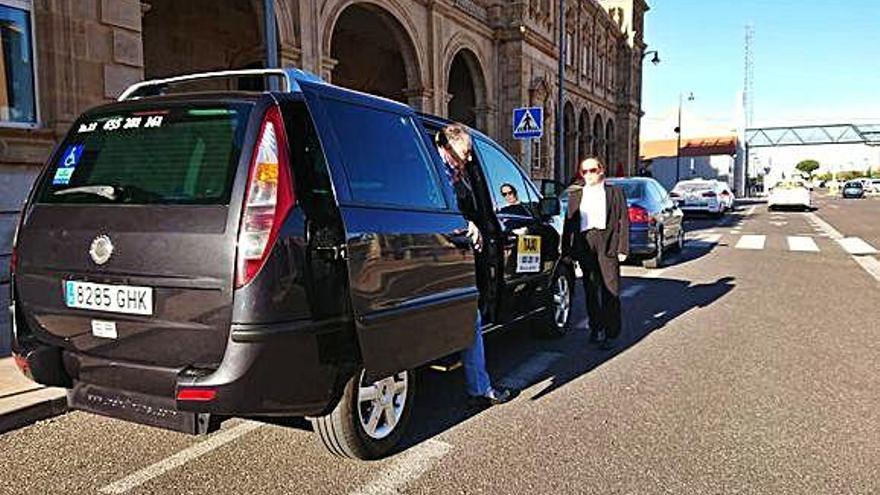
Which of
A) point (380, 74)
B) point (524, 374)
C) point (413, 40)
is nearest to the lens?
Answer: point (524, 374)

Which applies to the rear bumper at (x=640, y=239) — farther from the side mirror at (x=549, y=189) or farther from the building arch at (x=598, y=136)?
the building arch at (x=598, y=136)

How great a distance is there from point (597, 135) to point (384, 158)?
39982 millimetres

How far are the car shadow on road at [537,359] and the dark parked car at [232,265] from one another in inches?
26.7

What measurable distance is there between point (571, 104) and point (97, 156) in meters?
33.1

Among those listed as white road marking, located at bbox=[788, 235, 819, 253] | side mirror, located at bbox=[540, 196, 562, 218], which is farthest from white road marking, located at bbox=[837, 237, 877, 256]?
side mirror, located at bbox=[540, 196, 562, 218]

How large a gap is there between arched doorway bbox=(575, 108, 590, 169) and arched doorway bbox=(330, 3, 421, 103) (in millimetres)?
16675

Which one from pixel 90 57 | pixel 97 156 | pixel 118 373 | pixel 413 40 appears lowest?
pixel 118 373

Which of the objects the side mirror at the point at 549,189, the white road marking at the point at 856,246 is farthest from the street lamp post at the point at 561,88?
the side mirror at the point at 549,189

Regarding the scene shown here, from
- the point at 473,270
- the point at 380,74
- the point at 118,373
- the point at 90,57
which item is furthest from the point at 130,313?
the point at 380,74

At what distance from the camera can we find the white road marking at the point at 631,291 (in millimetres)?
8973

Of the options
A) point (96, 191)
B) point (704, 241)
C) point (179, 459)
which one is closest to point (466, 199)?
point (96, 191)

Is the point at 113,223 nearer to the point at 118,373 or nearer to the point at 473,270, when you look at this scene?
the point at 118,373

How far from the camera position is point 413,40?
17.7 metres

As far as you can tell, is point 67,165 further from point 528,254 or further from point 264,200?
point 528,254
